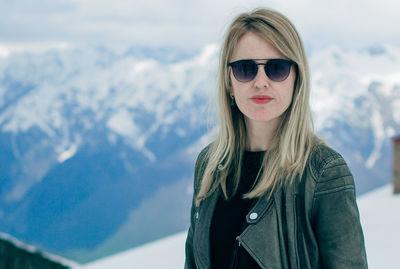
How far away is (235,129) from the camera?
1992 mm

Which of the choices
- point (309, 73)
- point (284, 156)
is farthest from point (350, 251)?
point (309, 73)

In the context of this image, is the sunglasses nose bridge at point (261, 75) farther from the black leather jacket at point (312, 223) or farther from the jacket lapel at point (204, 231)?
Answer: the jacket lapel at point (204, 231)

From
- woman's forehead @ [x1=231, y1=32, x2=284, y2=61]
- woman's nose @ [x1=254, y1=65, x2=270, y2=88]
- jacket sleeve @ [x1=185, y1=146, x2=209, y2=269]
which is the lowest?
A: jacket sleeve @ [x1=185, y1=146, x2=209, y2=269]

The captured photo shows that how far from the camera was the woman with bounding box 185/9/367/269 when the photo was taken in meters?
1.53

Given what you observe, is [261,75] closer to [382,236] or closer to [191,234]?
[191,234]

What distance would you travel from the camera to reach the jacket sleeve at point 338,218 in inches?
58.7

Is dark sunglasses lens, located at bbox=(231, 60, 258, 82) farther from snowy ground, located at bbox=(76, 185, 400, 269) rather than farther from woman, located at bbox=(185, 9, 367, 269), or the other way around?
snowy ground, located at bbox=(76, 185, 400, 269)

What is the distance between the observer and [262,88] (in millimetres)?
1725

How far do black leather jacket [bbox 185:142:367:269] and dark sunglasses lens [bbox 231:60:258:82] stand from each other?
1.28 ft

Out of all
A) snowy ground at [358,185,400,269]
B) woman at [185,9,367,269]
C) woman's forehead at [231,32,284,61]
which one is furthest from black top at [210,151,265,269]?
snowy ground at [358,185,400,269]

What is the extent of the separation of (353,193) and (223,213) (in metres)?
0.55

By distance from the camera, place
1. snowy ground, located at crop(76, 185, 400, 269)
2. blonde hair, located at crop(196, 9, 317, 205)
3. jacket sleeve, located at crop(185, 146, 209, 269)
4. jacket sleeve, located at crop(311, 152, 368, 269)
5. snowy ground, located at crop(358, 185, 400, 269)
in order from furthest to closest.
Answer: snowy ground, located at crop(76, 185, 400, 269) → snowy ground, located at crop(358, 185, 400, 269) → jacket sleeve, located at crop(185, 146, 209, 269) → blonde hair, located at crop(196, 9, 317, 205) → jacket sleeve, located at crop(311, 152, 368, 269)

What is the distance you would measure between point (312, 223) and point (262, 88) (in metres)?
0.56

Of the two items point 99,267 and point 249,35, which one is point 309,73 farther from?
point 99,267
